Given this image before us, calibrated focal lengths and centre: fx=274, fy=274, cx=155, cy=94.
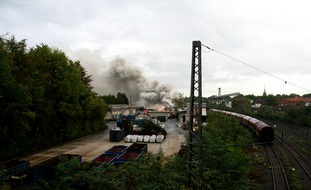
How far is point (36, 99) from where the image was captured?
25000 millimetres

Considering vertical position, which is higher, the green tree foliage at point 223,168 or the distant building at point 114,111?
the distant building at point 114,111

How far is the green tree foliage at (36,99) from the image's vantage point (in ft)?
70.3

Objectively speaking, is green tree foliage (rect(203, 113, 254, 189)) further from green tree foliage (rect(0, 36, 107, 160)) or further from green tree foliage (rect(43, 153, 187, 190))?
green tree foliage (rect(0, 36, 107, 160))

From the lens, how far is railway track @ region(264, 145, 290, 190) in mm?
17217

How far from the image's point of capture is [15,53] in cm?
2398

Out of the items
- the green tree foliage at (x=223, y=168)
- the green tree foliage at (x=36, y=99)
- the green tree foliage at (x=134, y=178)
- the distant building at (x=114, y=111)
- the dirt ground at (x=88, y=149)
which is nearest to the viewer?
the green tree foliage at (x=134, y=178)

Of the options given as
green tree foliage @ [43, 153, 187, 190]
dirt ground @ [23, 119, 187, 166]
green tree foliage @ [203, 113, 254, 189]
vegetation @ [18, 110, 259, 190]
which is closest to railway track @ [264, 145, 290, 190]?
vegetation @ [18, 110, 259, 190]

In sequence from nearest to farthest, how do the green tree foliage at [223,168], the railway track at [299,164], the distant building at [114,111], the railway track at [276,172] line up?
the green tree foliage at [223,168] → the railway track at [276,172] → the railway track at [299,164] → the distant building at [114,111]

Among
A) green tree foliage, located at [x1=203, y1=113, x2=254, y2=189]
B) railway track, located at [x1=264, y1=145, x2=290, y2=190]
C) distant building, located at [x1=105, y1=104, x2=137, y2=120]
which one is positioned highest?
distant building, located at [x1=105, y1=104, x2=137, y2=120]

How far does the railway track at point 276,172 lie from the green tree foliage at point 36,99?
19.1 meters

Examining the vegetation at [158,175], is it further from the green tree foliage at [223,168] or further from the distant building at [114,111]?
the distant building at [114,111]

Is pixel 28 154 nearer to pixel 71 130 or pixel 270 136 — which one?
pixel 71 130

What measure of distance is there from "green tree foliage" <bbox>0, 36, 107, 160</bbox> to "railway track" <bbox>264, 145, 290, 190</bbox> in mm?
19078

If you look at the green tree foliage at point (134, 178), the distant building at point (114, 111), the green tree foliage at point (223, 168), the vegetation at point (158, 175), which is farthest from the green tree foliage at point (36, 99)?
the distant building at point (114, 111)
